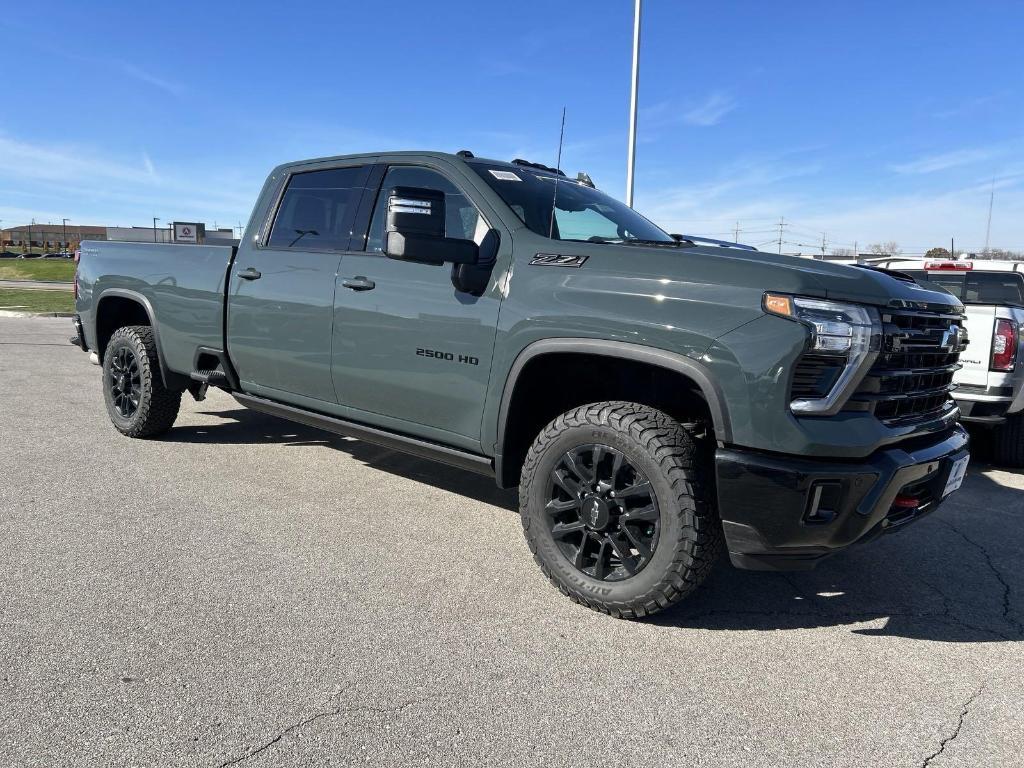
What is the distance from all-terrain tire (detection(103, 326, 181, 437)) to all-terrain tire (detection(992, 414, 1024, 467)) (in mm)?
6375

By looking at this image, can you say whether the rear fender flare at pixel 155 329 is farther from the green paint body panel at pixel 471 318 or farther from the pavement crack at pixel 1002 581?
the pavement crack at pixel 1002 581

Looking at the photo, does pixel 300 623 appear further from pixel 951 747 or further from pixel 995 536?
pixel 995 536

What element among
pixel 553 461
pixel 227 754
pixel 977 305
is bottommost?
pixel 227 754

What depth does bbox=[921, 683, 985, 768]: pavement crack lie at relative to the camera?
227cm

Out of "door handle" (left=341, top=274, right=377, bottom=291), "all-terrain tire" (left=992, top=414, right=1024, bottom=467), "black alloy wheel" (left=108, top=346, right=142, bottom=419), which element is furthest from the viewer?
"all-terrain tire" (left=992, top=414, right=1024, bottom=467)

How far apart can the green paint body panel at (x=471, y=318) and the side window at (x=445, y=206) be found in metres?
0.06

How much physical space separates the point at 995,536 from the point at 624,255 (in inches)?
118

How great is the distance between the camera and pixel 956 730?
2.42 metres


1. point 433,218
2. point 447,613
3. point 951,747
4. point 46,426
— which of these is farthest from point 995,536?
point 46,426

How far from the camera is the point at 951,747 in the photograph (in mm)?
2328

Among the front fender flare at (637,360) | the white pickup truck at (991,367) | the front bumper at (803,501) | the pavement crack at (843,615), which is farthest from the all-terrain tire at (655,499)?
the white pickup truck at (991,367)

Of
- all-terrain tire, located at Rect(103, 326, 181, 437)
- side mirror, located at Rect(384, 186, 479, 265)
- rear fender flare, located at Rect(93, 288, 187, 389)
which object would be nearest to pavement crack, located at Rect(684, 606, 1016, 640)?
side mirror, located at Rect(384, 186, 479, 265)

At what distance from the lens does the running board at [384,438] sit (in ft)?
12.0

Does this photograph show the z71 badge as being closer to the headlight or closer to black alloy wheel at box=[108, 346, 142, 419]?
the headlight
